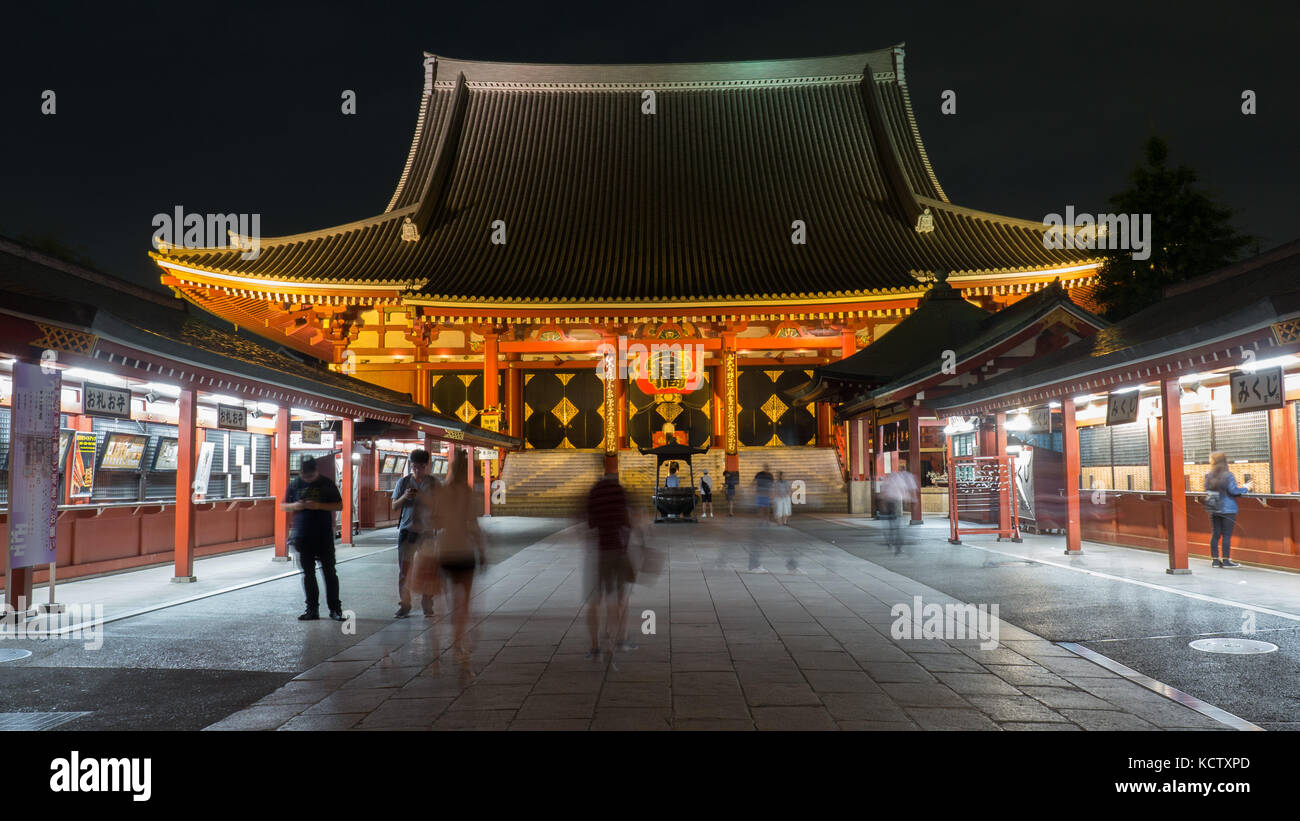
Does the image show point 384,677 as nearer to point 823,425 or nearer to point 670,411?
point 670,411

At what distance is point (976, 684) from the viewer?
5.81 m

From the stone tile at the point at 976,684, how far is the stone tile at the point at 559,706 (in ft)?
7.80

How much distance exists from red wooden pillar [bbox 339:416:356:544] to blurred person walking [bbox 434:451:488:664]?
10190 mm

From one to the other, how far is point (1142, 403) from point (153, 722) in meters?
15.0

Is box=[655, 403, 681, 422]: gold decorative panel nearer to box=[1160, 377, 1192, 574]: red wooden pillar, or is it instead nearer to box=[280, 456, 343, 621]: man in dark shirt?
box=[1160, 377, 1192, 574]: red wooden pillar

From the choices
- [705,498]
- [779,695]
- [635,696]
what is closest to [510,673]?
[635,696]

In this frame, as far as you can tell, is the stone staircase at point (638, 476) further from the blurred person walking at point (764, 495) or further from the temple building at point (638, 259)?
the blurred person walking at point (764, 495)

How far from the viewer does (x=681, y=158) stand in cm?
3250

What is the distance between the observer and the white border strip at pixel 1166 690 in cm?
485

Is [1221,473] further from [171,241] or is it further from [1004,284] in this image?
[171,241]

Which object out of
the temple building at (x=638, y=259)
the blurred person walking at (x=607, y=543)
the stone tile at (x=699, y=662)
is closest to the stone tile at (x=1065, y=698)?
the stone tile at (x=699, y=662)

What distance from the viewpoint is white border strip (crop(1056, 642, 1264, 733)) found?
4848 millimetres
